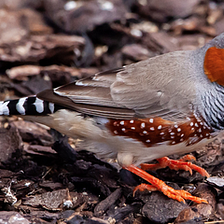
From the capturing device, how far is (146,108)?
3.14m

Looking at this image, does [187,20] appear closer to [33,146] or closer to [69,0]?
[69,0]

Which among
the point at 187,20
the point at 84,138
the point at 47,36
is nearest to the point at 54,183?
the point at 84,138

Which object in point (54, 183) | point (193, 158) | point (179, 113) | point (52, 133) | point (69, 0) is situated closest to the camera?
point (179, 113)

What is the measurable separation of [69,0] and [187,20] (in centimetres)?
214

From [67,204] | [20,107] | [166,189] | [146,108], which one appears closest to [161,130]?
[146,108]

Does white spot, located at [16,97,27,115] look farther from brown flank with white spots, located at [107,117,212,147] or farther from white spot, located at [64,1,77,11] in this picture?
white spot, located at [64,1,77,11]

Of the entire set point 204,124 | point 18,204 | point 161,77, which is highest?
point 161,77

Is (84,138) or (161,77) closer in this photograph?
(161,77)

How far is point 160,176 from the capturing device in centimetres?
363

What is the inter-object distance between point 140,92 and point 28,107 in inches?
41.4

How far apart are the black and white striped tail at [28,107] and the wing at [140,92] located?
78 millimetres

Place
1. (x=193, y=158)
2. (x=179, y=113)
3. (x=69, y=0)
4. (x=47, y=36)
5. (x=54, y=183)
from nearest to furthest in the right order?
(x=179, y=113) → (x=54, y=183) → (x=193, y=158) → (x=47, y=36) → (x=69, y=0)

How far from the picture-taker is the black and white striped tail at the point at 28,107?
10.9 feet

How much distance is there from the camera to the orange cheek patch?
3.10 metres
